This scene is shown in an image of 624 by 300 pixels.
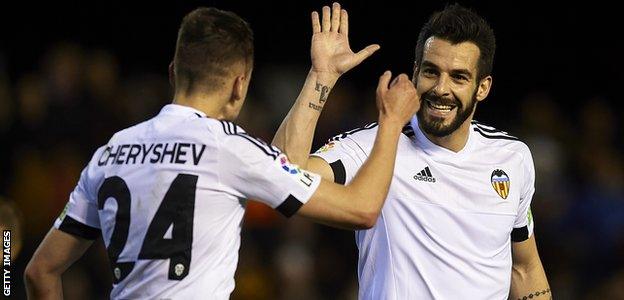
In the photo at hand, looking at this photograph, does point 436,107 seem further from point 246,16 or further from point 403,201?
point 246,16

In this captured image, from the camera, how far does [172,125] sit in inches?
155

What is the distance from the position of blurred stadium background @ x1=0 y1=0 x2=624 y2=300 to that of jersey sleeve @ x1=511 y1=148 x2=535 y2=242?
3468 mm

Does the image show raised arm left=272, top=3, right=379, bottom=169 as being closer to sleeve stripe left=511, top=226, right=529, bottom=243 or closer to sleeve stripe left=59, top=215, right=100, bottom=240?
sleeve stripe left=59, top=215, right=100, bottom=240

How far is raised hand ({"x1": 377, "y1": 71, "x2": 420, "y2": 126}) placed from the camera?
171 inches

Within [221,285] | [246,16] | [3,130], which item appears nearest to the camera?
[221,285]

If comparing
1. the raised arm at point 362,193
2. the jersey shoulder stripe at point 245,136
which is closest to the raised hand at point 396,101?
the raised arm at point 362,193

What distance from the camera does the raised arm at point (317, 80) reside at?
4.74 m

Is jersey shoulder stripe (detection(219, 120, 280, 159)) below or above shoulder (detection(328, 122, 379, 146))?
above

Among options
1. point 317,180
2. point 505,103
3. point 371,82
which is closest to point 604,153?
point 505,103

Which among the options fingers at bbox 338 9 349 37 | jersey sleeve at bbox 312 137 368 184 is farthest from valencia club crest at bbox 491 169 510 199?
fingers at bbox 338 9 349 37

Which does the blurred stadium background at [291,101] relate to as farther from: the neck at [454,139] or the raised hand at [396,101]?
the raised hand at [396,101]

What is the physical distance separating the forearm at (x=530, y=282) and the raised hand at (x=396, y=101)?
5.26ft

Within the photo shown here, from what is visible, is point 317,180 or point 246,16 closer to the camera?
point 317,180

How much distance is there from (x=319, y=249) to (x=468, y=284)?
13.4ft
